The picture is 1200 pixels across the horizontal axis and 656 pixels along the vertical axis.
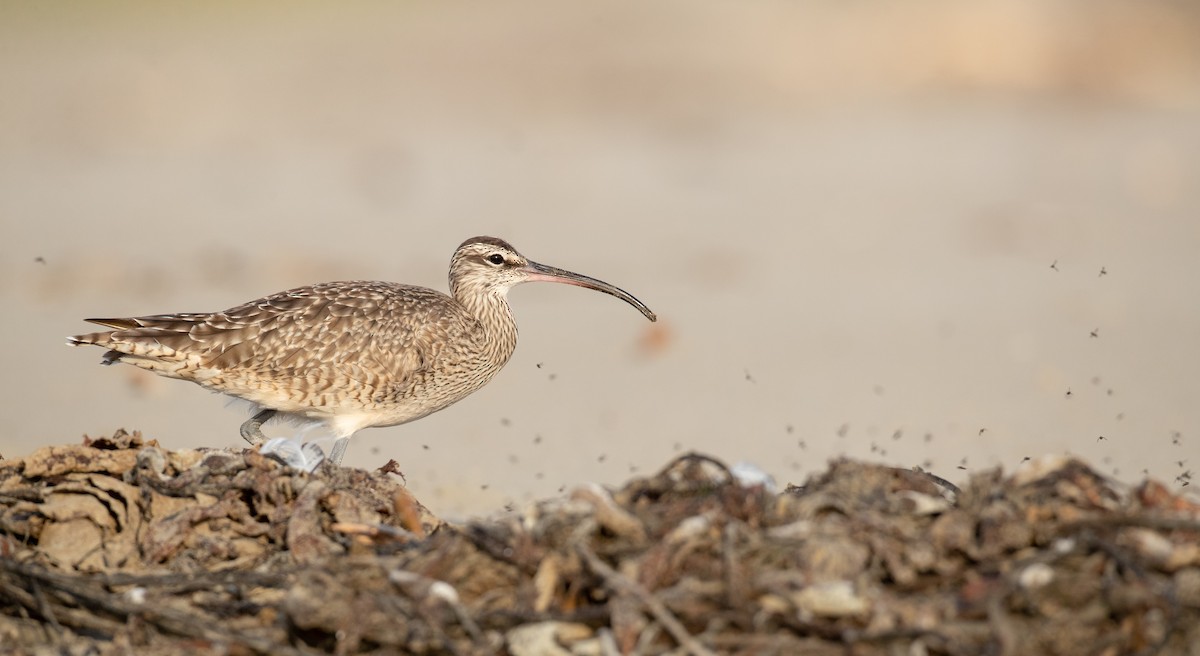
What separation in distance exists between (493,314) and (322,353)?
1.43m

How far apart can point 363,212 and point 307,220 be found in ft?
2.71

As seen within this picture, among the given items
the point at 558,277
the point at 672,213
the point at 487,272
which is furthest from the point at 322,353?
the point at 672,213

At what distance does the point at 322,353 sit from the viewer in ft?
26.0

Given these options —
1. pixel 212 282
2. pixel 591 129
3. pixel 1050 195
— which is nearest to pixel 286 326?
pixel 212 282

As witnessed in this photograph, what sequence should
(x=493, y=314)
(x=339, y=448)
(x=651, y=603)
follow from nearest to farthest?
(x=651, y=603), (x=339, y=448), (x=493, y=314)

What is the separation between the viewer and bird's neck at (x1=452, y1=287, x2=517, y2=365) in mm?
8945

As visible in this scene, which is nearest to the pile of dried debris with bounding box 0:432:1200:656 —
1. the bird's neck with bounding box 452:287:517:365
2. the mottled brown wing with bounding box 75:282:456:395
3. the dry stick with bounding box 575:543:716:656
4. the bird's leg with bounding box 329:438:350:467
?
the dry stick with bounding box 575:543:716:656

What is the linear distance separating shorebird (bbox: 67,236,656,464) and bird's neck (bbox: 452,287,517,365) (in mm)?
→ 386

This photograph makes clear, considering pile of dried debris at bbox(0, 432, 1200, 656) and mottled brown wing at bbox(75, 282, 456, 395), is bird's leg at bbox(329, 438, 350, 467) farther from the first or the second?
pile of dried debris at bbox(0, 432, 1200, 656)

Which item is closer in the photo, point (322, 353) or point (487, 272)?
point (322, 353)

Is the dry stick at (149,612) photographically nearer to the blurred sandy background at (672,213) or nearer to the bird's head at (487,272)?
the blurred sandy background at (672,213)

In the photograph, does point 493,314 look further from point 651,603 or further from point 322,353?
point 651,603

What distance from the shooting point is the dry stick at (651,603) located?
4172mm

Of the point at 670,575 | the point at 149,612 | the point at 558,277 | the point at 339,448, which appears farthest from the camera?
the point at 558,277
